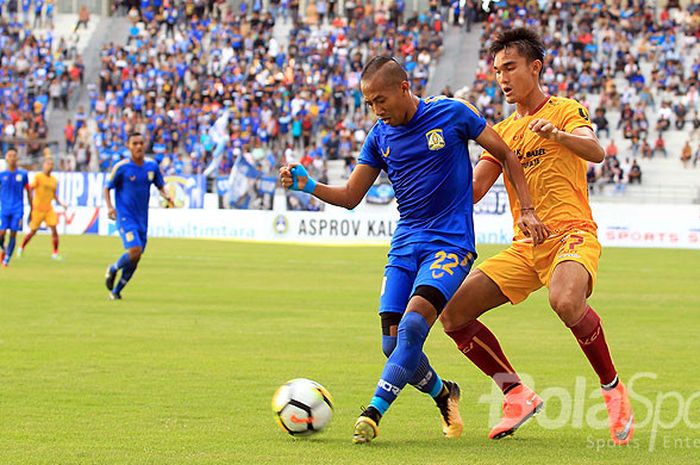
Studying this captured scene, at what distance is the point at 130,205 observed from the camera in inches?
747

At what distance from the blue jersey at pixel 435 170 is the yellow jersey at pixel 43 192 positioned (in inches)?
856

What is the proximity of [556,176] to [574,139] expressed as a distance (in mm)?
499

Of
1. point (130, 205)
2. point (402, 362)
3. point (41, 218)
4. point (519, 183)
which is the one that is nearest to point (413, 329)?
point (402, 362)

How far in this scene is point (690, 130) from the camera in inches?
1752

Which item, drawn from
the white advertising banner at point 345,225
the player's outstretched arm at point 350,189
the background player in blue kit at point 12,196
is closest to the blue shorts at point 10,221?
the background player in blue kit at point 12,196

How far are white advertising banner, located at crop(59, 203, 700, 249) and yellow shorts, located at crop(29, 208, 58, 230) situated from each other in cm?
1035

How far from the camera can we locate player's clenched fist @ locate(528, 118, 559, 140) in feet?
25.0

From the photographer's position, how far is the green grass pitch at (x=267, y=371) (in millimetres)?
→ 7457

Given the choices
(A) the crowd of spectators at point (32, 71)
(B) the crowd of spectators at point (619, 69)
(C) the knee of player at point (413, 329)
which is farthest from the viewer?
(A) the crowd of spectators at point (32, 71)

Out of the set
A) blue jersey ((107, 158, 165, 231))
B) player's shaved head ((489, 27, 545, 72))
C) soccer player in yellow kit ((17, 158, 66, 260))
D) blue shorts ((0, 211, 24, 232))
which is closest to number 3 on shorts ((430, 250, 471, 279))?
player's shaved head ((489, 27, 545, 72))

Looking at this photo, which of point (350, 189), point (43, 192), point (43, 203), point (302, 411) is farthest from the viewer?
point (43, 192)

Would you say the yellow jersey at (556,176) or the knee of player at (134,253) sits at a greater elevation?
the yellow jersey at (556,176)

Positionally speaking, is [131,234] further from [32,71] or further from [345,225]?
[32,71]

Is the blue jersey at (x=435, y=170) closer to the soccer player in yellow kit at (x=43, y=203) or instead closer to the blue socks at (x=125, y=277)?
the blue socks at (x=125, y=277)
